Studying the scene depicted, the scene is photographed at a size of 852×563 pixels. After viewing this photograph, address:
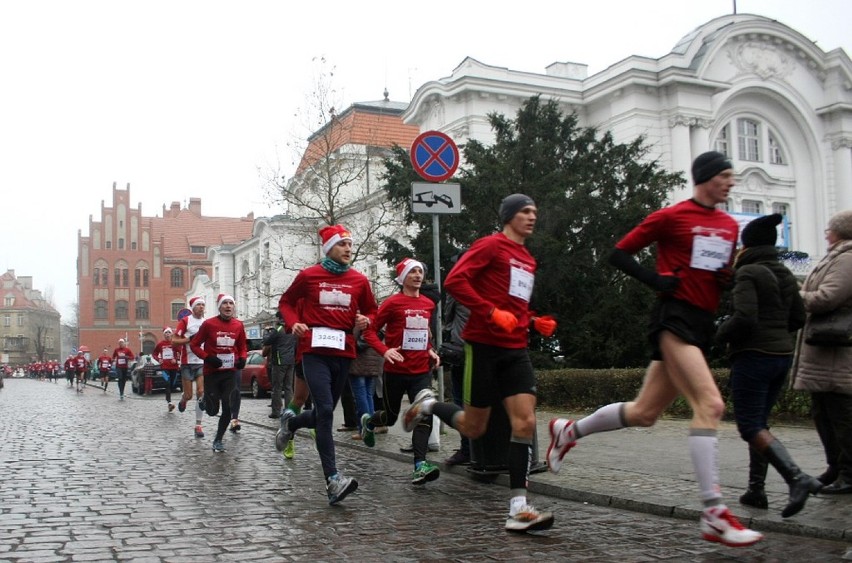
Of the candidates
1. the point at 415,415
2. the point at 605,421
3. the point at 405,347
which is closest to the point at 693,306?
the point at 605,421

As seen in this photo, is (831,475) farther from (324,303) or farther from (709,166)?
(324,303)

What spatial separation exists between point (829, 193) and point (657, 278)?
149ft

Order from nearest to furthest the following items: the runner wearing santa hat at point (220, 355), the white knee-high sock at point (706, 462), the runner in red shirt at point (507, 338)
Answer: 1. the white knee-high sock at point (706, 462)
2. the runner in red shirt at point (507, 338)
3. the runner wearing santa hat at point (220, 355)

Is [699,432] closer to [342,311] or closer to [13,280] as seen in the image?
[342,311]

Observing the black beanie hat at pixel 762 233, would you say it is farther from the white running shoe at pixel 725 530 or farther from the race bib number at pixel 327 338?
the race bib number at pixel 327 338

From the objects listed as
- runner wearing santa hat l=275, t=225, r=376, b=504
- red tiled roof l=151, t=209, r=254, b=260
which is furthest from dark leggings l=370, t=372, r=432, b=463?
red tiled roof l=151, t=209, r=254, b=260

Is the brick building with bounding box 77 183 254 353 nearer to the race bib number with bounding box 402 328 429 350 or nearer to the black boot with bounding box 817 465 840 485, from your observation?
the race bib number with bounding box 402 328 429 350

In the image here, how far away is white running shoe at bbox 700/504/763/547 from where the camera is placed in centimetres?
475

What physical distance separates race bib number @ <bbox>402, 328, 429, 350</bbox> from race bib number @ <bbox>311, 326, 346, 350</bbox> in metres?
1.67

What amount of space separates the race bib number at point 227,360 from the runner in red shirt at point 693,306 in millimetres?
6867

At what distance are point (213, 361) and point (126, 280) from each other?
10196cm

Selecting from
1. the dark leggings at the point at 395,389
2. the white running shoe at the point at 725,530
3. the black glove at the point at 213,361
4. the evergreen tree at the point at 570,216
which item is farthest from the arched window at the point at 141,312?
the white running shoe at the point at 725,530

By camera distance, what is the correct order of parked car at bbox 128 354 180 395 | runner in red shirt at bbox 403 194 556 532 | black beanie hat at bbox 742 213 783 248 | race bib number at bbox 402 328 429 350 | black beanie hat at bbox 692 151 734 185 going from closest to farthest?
1. black beanie hat at bbox 692 151 734 185
2. runner in red shirt at bbox 403 194 556 532
3. black beanie hat at bbox 742 213 783 248
4. race bib number at bbox 402 328 429 350
5. parked car at bbox 128 354 180 395

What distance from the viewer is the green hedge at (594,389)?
13.2 m
